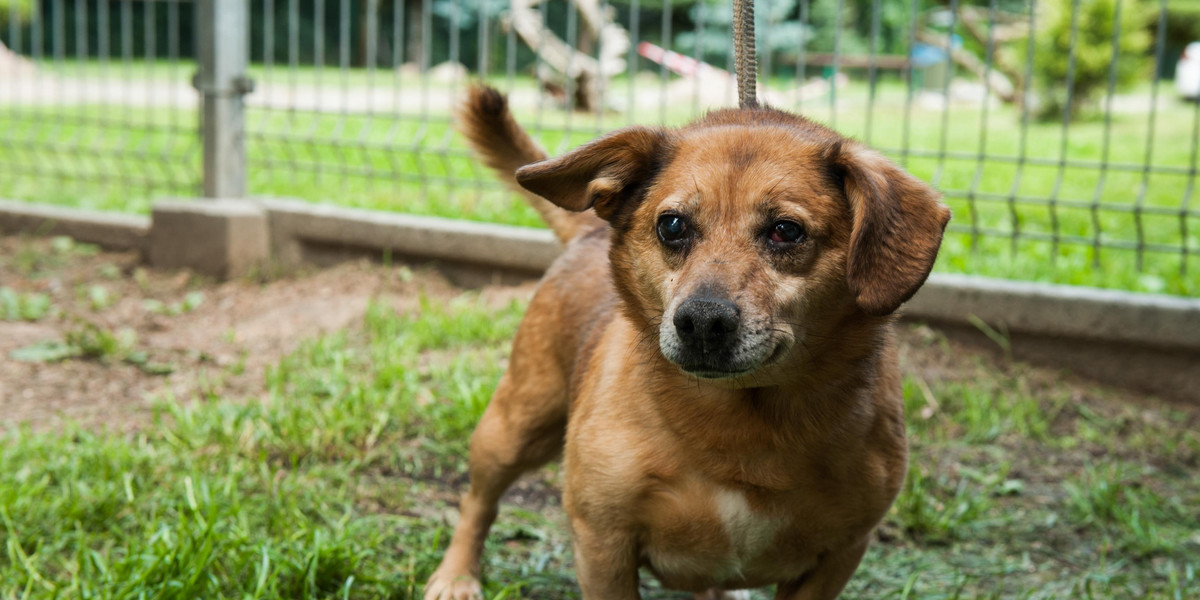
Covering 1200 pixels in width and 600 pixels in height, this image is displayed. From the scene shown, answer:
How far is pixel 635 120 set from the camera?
8859 millimetres

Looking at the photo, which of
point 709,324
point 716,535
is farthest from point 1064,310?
point 709,324

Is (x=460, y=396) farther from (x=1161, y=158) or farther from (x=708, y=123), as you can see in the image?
(x=1161, y=158)

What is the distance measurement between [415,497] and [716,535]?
163cm

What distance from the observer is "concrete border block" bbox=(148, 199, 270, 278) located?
6.33 meters

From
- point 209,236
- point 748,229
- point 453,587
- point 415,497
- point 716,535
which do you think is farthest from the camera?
point 209,236

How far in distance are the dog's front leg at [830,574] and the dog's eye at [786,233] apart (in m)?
0.75

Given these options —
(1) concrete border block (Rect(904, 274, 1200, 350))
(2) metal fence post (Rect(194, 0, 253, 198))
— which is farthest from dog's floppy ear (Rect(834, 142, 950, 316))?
(2) metal fence post (Rect(194, 0, 253, 198))

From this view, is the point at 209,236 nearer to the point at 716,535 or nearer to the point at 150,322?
the point at 150,322

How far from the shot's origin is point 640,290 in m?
2.49

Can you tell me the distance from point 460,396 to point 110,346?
5.73 ft

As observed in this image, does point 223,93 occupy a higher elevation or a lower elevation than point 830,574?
higher

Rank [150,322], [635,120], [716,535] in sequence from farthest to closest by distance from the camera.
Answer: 1. [635,120]
2. [150,322]
3. [716,535]

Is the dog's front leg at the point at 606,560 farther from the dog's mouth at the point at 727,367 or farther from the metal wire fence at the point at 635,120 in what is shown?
the metal wire fence at the point at 635,120

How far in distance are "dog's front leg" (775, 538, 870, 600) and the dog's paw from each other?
96cm
